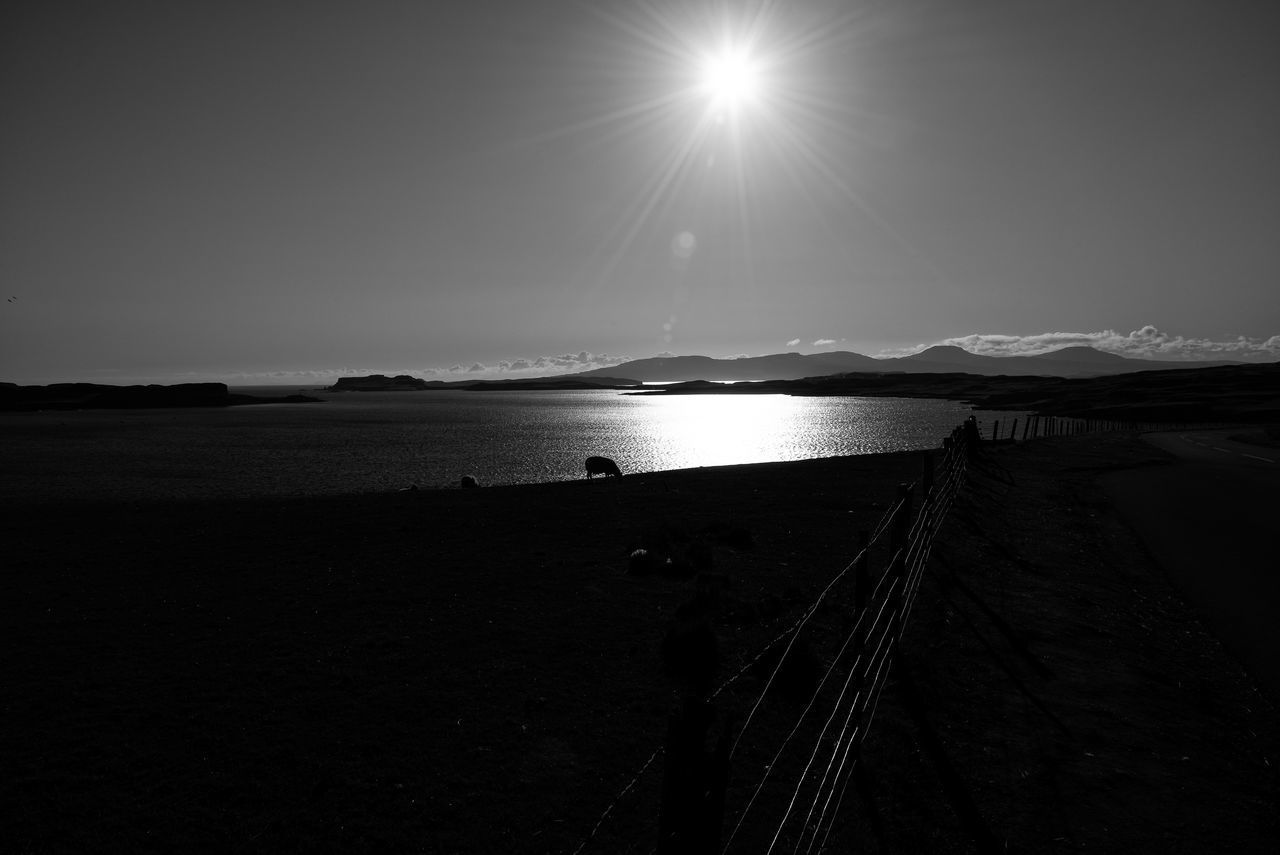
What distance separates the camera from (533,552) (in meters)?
15.6

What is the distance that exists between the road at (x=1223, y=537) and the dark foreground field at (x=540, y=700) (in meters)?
0.48

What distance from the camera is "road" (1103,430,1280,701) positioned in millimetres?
9148

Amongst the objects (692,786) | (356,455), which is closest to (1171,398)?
(356,455)

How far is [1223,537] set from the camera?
1445 centimetres

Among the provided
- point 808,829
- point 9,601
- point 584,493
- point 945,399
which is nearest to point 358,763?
point 808,829

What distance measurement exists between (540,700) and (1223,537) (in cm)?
1565

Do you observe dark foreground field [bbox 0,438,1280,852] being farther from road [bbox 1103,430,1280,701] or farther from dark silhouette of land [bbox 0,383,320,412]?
dark silhouette of land [bbox 0,383,320,412]

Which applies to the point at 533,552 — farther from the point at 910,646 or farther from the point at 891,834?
the point at 891,834

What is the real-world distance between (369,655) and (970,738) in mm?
7827

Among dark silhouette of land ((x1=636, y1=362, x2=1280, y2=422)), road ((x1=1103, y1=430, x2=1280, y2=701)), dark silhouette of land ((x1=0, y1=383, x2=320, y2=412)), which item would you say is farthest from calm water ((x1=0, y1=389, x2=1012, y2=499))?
dark silhouette of land ((x1=0, y1=383, x2=320, y2=412))

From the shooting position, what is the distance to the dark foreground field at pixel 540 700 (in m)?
5.64

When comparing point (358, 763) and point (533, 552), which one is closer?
point (358, 763)

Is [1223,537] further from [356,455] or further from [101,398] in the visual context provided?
[101,398]

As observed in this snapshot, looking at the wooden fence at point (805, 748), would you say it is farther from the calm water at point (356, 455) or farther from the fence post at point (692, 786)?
the calm water at point (356, 455)
